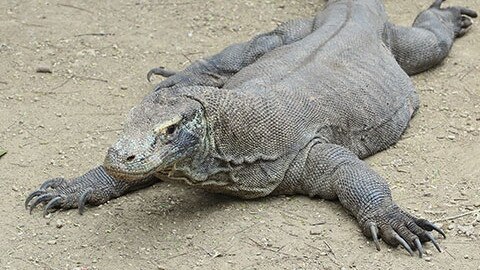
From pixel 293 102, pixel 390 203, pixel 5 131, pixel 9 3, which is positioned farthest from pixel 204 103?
pixel 9 3

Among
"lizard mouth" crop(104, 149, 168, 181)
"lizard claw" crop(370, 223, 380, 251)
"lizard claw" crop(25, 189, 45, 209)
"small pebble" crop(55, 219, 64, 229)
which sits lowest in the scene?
"small pebble" crop(55, 219, 64, 229)

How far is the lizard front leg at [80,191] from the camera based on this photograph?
542 centimetres

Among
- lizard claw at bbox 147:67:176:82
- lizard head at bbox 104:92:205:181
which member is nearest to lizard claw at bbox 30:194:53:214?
lizard head at bbox 104:92:205:181

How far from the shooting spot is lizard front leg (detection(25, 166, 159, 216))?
542 cm

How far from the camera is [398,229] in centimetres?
497

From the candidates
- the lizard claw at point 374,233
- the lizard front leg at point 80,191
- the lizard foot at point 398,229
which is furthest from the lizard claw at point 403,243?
the lizard front leg at point 80,191

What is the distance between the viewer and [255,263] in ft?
15.8

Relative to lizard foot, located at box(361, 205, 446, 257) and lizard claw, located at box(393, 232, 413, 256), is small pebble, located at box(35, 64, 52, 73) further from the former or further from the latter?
lizard claw, located at box(393, 232, 413, 256)

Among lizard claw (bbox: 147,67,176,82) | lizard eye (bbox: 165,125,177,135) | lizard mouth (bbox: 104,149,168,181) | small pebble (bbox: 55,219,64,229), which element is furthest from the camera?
lizard claw (bbox: 147,67,176,82)

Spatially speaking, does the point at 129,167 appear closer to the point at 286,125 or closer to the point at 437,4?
the point at 286,125

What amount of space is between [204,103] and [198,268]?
0.91m

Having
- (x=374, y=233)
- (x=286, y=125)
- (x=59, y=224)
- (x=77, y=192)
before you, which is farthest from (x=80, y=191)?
(x=374, y=233)

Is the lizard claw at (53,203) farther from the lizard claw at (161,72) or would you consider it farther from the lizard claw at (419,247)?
the lizard claw at (419,247)

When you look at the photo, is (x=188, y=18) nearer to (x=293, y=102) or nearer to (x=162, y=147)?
(x=293, y=102)
